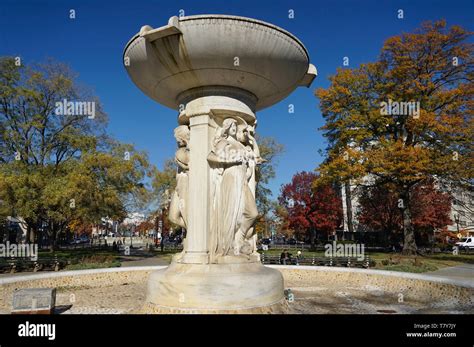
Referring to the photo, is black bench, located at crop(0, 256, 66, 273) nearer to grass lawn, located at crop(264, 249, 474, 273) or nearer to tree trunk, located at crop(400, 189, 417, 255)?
grass lawn, located at crop(264, 249, 474, 273)

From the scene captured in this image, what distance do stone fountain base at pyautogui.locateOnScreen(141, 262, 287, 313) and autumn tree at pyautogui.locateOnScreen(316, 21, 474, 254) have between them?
1947 cm

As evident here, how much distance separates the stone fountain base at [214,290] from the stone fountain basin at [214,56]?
3.59m

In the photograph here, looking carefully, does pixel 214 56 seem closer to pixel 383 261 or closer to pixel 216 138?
pixel 216 138

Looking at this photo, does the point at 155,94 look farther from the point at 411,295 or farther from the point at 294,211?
the point at 294,211

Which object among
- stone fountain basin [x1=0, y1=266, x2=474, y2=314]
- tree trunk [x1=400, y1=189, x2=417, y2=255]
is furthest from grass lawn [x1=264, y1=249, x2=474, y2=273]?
stone fountain basin [x1=0, y1=266, x2=474, y2=314]

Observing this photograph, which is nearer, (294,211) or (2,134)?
(2,134)

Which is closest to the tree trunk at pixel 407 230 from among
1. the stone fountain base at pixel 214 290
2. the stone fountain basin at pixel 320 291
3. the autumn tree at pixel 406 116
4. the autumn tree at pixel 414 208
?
the autumn tree at pixel 406 116

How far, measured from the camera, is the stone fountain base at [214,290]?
6.37 m

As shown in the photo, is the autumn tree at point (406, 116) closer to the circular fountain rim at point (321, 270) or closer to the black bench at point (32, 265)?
the circular fountain rim at point (321, 270)

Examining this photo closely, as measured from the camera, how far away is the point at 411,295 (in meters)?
9.55

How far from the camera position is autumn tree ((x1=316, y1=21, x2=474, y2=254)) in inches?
937

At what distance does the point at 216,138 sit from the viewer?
7.49 meters
